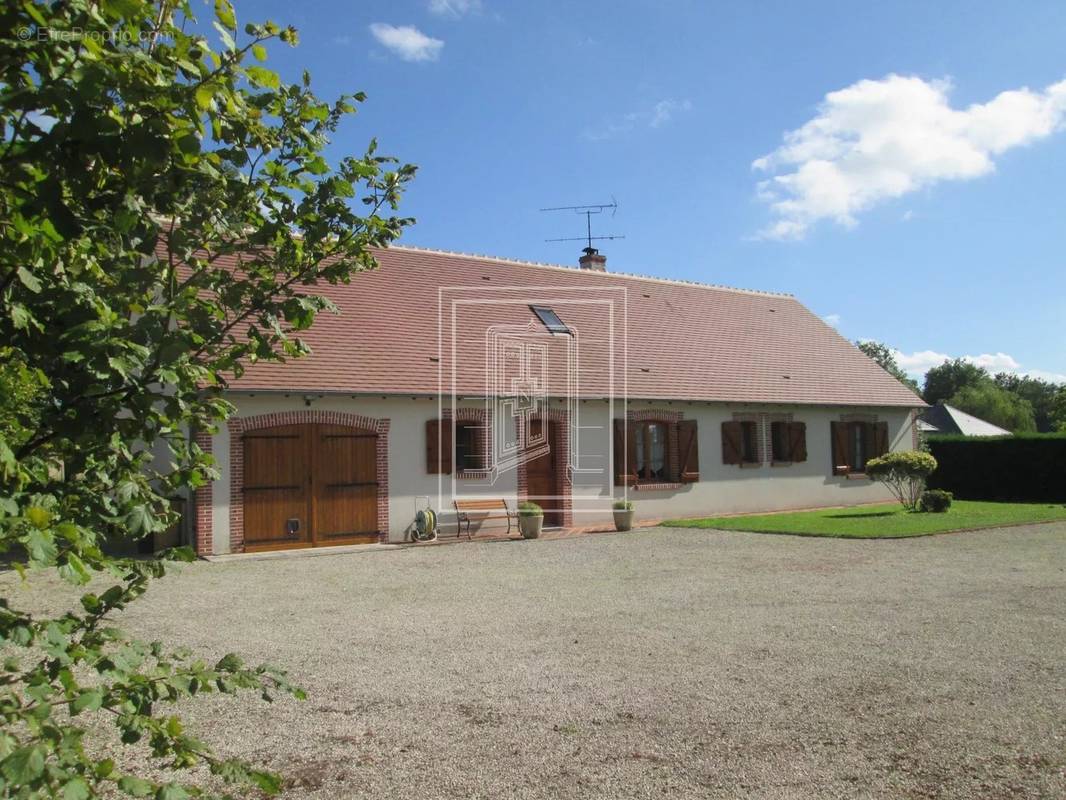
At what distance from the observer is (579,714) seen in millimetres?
5238

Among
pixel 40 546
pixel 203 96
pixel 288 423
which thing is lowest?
pixel 40 546

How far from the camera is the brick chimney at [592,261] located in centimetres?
2330

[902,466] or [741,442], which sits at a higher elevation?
[741,442]

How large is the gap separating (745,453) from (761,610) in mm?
11876

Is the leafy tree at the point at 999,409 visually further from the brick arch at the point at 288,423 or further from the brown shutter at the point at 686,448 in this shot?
the brick arch at the point at 288,423

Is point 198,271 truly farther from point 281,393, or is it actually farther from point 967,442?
point 967,442

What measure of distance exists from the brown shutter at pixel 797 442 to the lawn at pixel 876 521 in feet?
4.47

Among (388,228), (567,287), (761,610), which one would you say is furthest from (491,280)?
(388,228)

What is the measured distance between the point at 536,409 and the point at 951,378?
83.7m

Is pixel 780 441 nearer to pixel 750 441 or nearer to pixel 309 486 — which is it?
pixel 750 441

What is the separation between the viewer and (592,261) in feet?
76.7

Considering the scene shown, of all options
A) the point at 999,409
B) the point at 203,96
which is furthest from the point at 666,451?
the point at 999,409

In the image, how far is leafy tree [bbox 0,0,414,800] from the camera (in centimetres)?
167

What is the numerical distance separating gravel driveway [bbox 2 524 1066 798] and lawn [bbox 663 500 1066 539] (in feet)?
11.1
